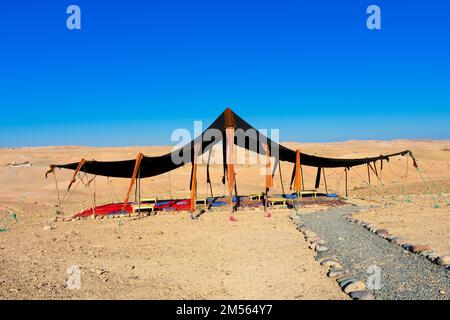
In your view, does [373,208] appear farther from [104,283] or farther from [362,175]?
[362,175]

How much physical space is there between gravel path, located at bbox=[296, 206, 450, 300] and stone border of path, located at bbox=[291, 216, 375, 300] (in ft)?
0.53

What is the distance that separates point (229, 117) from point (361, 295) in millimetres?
8957

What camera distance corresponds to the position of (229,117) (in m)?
13.3

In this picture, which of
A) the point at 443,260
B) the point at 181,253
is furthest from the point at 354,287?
the point at 181,253

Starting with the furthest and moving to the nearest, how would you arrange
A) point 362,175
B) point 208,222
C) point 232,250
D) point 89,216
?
1. point 362,175
2. point 89,216
3. point 208,222
4. point 232,250

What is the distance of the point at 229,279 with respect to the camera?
6.30 metres

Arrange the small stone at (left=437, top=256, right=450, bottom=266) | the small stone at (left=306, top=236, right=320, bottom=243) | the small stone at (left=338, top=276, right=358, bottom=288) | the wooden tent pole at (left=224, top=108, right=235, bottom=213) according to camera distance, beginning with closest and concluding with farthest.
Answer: the small stone at (left=338, top=276, right=358, bottom=288), the small stone at (left=437, top=256, right=450, bottom=266), the small stone at (left=306, top=236, right=320, bottom=243), the wooden tent pole at (left=224, top=108, right=235, bottom=213)

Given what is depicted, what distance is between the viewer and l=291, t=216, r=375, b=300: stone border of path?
5371 mm

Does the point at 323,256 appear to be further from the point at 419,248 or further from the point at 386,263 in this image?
the point at 419,248

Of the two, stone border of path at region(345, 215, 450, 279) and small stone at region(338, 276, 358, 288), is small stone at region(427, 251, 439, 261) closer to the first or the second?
stone border of path at region(345, 215, 450, 279)

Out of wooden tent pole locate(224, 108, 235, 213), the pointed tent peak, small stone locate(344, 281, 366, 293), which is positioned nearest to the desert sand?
small stone locate(344, 281, 366, 293)
